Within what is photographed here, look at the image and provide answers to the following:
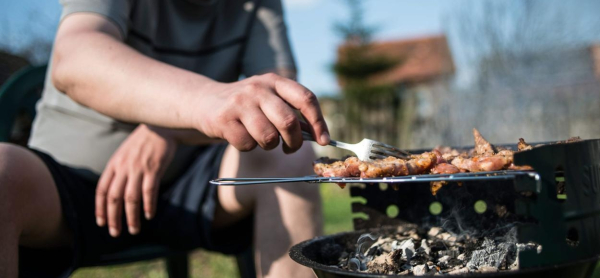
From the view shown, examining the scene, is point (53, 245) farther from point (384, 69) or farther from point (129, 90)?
point (384, 69)

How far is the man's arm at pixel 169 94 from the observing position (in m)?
1.18

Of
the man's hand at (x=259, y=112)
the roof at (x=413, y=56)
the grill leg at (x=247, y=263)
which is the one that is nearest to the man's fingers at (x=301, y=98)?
the man's hand at (x=259, y=112)

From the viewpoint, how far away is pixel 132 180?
1.68 metres

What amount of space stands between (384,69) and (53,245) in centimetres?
1772

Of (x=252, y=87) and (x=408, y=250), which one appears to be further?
(x=408, y=250)

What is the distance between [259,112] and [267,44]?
3.78ft

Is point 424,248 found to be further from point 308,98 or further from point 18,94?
point 18,94

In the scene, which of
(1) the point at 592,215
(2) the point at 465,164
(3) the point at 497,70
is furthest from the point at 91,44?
(3) the point at 497,70

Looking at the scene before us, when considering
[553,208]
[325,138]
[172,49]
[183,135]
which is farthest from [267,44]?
[553,208]

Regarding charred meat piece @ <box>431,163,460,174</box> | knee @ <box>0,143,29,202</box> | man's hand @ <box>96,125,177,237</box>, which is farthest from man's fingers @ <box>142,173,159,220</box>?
charred meat piece @ <box>431,163,460,174</box>

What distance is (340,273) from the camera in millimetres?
1062

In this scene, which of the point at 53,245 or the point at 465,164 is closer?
the point at 465,164

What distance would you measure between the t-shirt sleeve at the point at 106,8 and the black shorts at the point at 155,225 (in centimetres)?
50

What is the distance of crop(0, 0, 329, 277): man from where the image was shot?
1.27m
